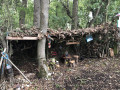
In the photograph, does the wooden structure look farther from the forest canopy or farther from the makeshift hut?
the forest canopy

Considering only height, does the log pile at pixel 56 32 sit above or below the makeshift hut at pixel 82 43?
above

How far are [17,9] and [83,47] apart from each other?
5781 mm

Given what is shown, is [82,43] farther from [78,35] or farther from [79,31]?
[79,31]

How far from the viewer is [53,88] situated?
4367 mm

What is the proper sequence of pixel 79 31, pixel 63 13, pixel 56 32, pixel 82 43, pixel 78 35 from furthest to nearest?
pixel 63 13 < pixel 82 43 < pixel 78 35 < pixel 79 31 < pixel 56 32

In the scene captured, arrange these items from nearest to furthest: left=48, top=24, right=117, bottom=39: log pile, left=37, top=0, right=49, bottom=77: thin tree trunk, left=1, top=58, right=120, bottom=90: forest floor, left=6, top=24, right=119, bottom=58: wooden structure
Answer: left=1, top=58, right=120, bottom=90: forest floor < left=6, top=24, right=119, bottom=58: wooden structure < left=37, top=0, right=49, bottom=77: thin tree trunk < left=48, top=24, right=117, bottom=39: log pile

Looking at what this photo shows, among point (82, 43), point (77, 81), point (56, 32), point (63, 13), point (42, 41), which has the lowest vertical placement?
point (77, 81)

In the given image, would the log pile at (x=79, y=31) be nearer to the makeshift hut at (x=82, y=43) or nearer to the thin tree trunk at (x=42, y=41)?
the makeshift hut at (x=82, y=43)

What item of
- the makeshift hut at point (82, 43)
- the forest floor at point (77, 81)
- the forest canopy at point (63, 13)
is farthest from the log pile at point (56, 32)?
the forest floor at point (77, 81)

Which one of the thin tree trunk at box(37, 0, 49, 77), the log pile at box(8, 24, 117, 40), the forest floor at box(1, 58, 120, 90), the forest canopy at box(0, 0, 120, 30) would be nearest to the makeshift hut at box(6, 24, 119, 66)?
the log pile at box(8, 24, 117, 40)

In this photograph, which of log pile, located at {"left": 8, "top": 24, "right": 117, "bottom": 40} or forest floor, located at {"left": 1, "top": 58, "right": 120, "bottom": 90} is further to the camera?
log pile, located at {"left": 8, "top": 24, "right": 117, "bottom": 40}

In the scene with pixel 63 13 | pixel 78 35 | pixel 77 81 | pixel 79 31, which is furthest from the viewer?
pixel 63 13

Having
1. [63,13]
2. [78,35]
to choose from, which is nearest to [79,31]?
[78,35]

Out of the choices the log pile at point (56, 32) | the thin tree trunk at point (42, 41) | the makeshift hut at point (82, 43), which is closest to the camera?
the log pile at point (56, 32)
